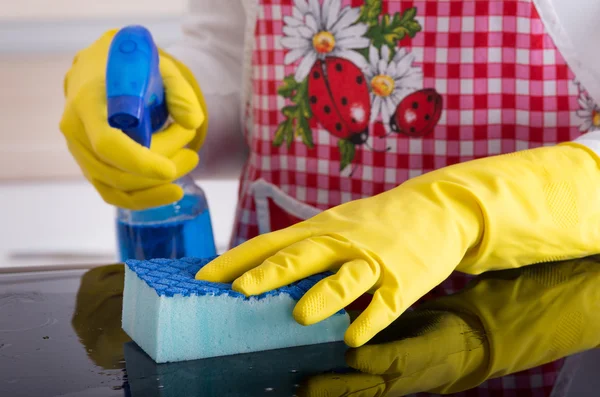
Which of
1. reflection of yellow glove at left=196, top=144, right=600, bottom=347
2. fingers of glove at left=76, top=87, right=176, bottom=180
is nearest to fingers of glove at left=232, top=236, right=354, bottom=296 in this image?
reflection of yellow glove at left=196, top=144, right=600, bottom=347

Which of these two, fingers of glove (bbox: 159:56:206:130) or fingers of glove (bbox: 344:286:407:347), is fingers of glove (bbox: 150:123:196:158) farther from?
fingers of glove (bbox: 344:286:407:347)

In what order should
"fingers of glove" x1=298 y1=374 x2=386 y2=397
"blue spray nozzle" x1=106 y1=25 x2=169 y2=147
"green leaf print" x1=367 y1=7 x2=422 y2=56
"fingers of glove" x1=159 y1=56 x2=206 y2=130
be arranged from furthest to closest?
"green leaf print" x1=367 y1=7 x2=422 y2=56 < "fingers of glove" x1=159 y1=56 x2=206 y2=130 < "blue spray nozzle" x1=106 y1=25 x2=169 y2=147 < "fingers of glove" x1=298 y1=374 x2=386 y2=397

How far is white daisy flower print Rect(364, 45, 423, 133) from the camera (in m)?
0.94

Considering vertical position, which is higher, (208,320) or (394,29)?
(394,29)

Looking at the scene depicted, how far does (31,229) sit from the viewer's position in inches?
106

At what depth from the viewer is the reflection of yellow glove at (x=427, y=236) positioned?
20.8 inches

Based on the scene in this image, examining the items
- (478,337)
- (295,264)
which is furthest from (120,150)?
(478,337)

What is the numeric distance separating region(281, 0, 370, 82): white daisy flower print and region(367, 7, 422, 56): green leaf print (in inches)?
0.5

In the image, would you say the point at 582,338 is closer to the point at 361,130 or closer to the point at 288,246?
the point at 288,246

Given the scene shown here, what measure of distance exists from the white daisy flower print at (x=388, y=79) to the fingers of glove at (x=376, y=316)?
0.44m

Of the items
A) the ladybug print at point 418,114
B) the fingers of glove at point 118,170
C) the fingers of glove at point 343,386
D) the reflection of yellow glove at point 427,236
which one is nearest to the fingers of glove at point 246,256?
the reflection of yellow glove at point 427,236

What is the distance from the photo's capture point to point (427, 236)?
1.99ft

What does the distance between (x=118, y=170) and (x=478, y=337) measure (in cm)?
43

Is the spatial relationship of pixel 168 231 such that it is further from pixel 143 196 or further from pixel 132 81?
pixel 132 81
